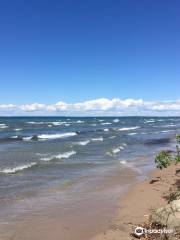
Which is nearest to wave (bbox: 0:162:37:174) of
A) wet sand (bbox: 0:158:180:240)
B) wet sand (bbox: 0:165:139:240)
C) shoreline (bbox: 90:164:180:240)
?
wet sand (bbox: 0:158:180:240)

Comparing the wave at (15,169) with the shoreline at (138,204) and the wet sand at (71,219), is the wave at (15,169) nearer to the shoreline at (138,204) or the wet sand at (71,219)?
the wet sand at (71,219)

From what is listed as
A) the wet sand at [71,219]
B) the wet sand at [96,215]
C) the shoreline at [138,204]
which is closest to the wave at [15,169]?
the wet sand at [96,215]

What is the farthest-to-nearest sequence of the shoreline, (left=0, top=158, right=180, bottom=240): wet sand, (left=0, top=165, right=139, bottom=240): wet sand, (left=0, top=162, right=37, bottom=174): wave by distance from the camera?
1. (left=0, top=162, right=37, bottom=174): wave
2. (left=0, top=165, right=139, bottom=240): wet sand
3. (left=0, top=158, right=180, bottom=240): wet sand
4. the shoreline

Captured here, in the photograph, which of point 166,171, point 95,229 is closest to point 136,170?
point 166,171

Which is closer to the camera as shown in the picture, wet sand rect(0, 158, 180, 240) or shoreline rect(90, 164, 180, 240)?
shoreline rect(90, 164, 180, 240)

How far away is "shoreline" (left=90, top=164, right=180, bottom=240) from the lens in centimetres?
888

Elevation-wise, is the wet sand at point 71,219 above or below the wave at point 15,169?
below

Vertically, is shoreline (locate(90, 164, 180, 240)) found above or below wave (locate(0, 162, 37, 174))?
above

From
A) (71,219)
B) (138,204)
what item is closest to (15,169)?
(138,204)

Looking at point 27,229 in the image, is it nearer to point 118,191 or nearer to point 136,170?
point 118,191

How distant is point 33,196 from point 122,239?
600cm

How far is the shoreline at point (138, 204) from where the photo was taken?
888 centimetres

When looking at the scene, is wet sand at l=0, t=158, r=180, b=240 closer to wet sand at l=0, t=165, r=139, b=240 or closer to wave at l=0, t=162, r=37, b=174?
wet sand at l=0, t=165, r=139, b=240

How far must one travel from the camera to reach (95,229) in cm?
958
